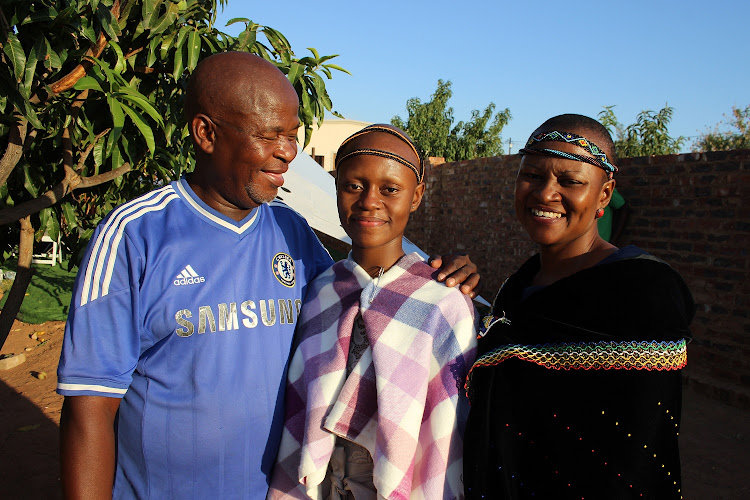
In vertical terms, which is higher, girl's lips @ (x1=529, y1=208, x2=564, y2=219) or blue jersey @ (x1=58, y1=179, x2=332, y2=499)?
girl's lips @ (x1=529, y1=208, x2=564, y2=219)

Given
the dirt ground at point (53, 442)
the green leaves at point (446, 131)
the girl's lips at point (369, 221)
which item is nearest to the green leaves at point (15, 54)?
Answer: the girl's lips at point (369, 221)

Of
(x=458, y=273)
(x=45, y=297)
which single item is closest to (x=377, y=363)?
(x=458, y=273)

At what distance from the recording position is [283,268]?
1.61m

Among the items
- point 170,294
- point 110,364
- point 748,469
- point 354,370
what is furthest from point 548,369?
point 748,469

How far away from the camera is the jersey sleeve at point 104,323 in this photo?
1.25m

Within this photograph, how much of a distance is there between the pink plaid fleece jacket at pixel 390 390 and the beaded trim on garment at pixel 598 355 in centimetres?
10

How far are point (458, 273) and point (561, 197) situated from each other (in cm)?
36

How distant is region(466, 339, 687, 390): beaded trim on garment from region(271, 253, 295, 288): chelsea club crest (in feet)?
2.00

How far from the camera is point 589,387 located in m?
1.33

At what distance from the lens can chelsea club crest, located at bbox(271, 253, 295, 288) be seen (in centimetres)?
158

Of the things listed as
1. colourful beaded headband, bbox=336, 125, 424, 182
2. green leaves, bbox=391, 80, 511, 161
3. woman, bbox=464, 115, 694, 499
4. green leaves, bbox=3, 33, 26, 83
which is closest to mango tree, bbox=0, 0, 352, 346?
green leaves, bbox=3, 33, 26, 83

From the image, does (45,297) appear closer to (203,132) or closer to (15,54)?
(15,54)

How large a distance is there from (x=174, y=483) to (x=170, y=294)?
50 centimetres

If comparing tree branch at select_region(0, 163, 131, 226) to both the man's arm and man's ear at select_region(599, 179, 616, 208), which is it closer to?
the man's arm
